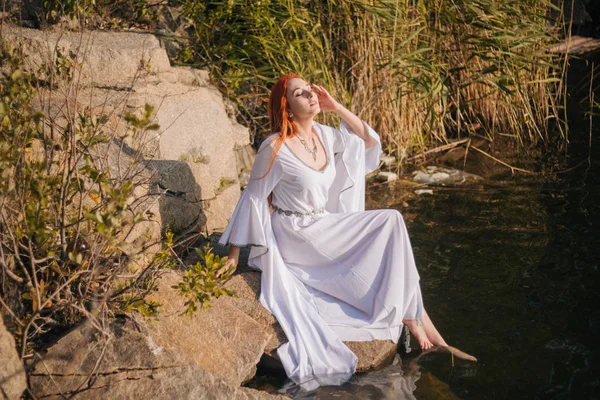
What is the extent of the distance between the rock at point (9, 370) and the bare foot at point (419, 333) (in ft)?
7.07

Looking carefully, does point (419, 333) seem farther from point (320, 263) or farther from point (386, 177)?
point (386, 177)

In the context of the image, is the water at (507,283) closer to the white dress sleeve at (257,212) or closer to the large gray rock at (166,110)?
the white dress sleeve at (257,212)

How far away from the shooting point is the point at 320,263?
15.4ft

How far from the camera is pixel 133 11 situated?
7285mm

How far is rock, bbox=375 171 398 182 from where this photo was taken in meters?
7.54

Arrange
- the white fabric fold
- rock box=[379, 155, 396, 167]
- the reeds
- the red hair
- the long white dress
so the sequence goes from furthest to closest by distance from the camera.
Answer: rock box=[379, 155, 396, 167]
the reeds
the red hair
the long white dress
the white fabric fold

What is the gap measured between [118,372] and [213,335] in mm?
663

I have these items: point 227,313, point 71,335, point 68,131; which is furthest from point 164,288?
point 68,131

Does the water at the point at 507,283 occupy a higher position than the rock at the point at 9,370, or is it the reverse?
the rock at the point at 9,370

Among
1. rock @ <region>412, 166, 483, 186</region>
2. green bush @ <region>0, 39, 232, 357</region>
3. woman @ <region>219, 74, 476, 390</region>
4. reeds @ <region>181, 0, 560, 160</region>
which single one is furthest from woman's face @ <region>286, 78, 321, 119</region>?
rock @ <region>412, 166, 483, 186</region>

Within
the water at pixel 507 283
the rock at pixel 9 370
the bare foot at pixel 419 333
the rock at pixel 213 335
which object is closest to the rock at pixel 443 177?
the water at pixel 507 283

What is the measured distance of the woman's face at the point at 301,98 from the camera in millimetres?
4695

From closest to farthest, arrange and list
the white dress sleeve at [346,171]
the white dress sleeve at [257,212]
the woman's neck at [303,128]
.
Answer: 1. the white dress sleeve at [257,212]
2. the woman's neck at [303,128]
3. the white dress sleeve at [346,171]

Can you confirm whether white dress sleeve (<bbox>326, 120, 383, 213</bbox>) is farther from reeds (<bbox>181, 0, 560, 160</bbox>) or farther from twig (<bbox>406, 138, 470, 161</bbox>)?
twig (<bbox>406, 138, 470, 161</bbox>)
